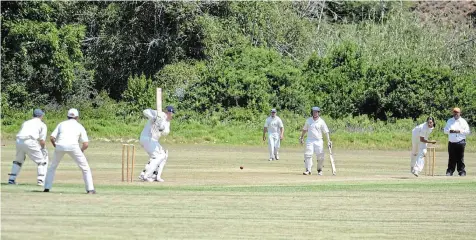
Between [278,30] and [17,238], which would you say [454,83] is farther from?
[17,238]

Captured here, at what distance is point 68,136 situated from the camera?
2016 cm

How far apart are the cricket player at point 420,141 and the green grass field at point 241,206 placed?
50 centimetres

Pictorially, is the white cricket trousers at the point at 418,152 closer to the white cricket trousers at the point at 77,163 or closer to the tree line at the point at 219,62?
the white cricket trousers at the point at 77,163

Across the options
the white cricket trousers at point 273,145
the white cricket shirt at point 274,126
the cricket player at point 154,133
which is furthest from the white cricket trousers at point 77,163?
the white cricket shirt at point 274,126

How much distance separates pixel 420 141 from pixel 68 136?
38.0 feet

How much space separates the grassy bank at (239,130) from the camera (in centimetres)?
4747

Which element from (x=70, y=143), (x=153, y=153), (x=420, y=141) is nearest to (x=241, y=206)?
(x=70, y=143)

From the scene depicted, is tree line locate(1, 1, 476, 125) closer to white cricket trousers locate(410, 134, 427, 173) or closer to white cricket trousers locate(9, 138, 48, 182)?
white cricket trousers locate(410, 134, 427, 173)

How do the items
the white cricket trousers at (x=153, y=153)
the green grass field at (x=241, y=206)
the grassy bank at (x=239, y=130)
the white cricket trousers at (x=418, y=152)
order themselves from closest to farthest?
the green grass field at (x=241, y=206) < the white cricket trousers at (x=153, y=153) < the white cricket trousers at (x=418, y=152) < the grassy bank at (x=239, y=130)

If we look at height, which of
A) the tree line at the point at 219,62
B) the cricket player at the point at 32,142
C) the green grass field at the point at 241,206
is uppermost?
the tree line at the point at 219,62

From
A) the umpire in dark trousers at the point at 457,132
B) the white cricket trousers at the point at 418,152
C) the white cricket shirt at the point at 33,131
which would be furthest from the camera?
the umpire in dark trousers at the point at 457,132

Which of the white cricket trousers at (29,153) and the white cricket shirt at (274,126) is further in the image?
the white cricket shirt at (274,126)

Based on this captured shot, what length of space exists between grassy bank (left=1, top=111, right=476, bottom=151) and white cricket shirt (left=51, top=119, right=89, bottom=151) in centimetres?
2641

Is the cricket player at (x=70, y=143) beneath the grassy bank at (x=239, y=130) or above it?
above
